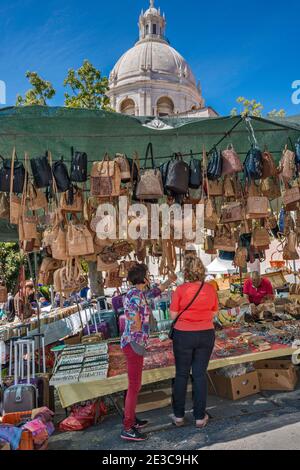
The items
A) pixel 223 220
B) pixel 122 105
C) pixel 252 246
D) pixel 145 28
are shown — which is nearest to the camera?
pixel 223 220

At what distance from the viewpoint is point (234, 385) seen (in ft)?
13.0

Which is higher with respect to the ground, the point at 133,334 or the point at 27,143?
the point at 27,143

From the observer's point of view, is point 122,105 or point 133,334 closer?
point 133,334

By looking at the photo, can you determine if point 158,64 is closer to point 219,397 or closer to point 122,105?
point 122,105

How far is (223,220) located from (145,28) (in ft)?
177

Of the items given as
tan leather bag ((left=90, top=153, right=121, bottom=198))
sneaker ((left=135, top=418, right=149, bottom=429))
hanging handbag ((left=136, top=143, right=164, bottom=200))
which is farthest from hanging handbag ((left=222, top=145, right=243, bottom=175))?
sneaker ((left=135, top=418, right=149, bottom=429))

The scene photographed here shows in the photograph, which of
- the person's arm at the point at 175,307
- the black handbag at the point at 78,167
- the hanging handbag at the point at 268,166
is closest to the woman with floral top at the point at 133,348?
the person's arm at the point at 175,307

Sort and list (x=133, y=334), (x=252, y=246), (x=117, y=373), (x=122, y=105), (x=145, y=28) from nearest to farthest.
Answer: (x=133, y=334) → (x=117, y=373) → (x=252, y=246) → (x=122, y=105) → (x=145, y=28)

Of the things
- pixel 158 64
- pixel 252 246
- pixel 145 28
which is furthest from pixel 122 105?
pixel 252 246

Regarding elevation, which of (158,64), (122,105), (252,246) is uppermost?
(158,64)

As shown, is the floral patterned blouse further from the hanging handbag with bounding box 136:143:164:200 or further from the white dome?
the white dome

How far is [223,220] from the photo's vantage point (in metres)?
4.77

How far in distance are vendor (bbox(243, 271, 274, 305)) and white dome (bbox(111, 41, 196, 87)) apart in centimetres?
3598

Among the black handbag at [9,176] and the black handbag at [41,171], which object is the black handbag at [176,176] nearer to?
the black handbag at [41,171]
